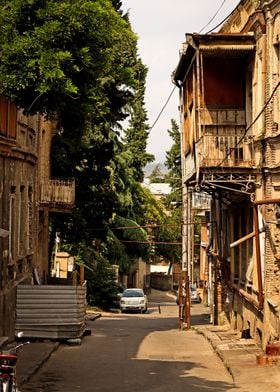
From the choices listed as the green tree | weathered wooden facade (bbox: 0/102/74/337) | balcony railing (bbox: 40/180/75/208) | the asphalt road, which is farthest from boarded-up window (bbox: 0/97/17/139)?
the green tree

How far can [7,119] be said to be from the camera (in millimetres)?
17391

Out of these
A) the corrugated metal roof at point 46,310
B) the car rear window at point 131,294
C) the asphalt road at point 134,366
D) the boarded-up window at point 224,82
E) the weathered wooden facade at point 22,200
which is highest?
the boarded-up window at point 224,82

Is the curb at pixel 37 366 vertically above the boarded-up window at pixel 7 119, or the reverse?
the boarded-up window at pixel 7 119

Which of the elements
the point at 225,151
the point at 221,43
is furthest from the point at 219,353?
the point at 221,43

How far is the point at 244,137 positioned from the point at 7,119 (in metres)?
8.14

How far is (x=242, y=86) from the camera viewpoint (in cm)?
2584

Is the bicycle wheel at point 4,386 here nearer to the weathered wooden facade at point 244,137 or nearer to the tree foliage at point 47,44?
the tree foliage at point 47,44

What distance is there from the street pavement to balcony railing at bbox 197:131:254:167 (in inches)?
194

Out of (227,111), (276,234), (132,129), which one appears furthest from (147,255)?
(276,234)

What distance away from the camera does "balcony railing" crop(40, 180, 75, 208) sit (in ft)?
99.4

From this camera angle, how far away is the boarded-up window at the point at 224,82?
25.6 meters

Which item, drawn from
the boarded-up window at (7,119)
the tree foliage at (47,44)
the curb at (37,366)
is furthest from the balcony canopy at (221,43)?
the tree foliage at (47,44)

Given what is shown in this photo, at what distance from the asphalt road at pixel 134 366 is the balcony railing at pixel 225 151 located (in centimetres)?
511

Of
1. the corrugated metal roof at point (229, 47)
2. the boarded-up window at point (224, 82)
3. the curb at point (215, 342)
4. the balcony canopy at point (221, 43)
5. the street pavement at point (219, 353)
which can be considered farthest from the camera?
the boarded-up window at point (224, 82)
